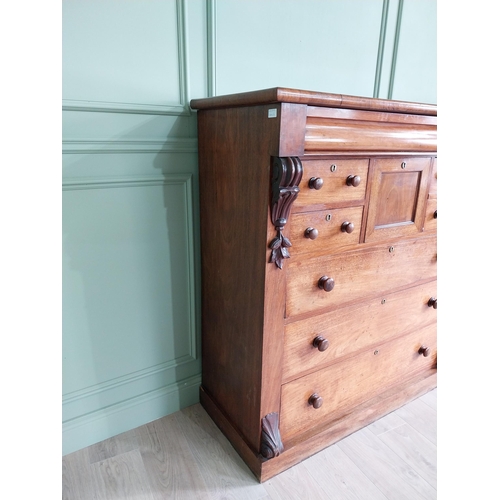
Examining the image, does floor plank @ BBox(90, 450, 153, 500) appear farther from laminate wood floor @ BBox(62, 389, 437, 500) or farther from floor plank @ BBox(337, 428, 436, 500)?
floor plank @ BBox(337, 428, 436, 500)

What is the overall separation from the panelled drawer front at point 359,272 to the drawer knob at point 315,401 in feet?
1.19

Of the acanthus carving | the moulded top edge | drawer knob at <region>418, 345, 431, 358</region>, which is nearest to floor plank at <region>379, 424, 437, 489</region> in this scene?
drawer knob at <region>418, 345, 431, 358</region>

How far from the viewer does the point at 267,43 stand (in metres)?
1.59

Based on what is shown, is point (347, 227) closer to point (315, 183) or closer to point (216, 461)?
point (315, 183)

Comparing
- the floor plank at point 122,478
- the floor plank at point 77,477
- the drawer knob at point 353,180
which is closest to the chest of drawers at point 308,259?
the drawer knob at point 353,180

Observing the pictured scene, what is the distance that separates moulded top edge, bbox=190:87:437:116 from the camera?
1.01m

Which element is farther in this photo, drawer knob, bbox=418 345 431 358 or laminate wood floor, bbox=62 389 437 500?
drawer knob, bbox=418 345 431 358

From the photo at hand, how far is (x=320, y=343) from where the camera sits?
53.7 inches

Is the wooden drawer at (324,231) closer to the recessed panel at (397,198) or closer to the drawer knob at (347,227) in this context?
the drawer knob at (347,227)

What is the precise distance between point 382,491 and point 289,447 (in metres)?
0.37

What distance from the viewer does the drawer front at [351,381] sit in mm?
1434

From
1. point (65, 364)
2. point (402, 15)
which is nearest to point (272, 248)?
point (65, 364)

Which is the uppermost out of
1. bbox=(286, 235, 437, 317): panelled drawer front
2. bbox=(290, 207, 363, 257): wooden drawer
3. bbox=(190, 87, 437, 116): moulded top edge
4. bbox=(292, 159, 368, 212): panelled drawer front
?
bbox=(190, 87, 437, 116): moulded top edge
